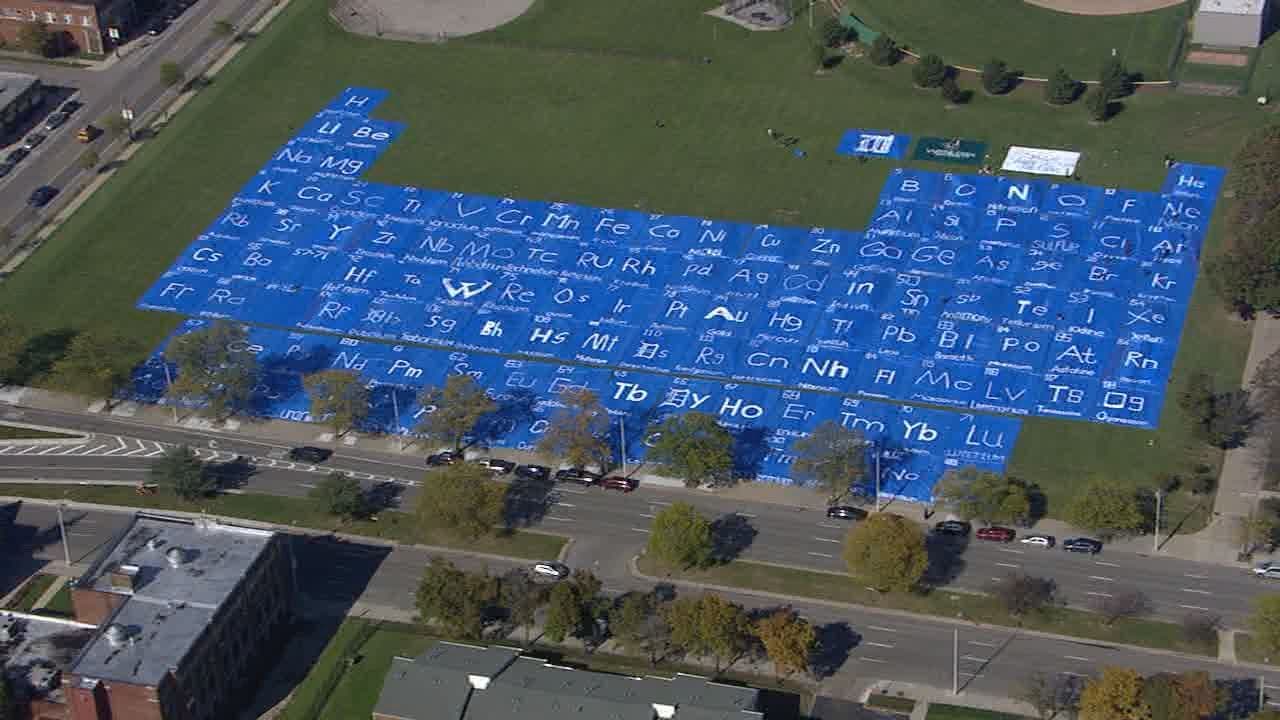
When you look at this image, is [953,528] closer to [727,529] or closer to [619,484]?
[727,529]

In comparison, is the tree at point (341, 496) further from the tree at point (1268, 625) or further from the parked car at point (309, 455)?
the tree at point (1268, 625)

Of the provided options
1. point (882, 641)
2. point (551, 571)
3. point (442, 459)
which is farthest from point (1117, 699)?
point (442, 459)

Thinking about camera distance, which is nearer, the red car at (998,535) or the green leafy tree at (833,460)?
the red car at (998,535)

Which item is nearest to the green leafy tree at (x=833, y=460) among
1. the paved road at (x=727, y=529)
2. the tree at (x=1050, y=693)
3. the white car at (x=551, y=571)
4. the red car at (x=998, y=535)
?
the paved road at (x=727, y=529)

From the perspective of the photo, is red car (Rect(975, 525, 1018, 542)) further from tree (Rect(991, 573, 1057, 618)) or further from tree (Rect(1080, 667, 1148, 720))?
tree (Rect(1080, 667, 1148, 720))

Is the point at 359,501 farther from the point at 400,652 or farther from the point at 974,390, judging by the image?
the point at 974,390

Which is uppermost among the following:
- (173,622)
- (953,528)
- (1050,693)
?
(953,528)
